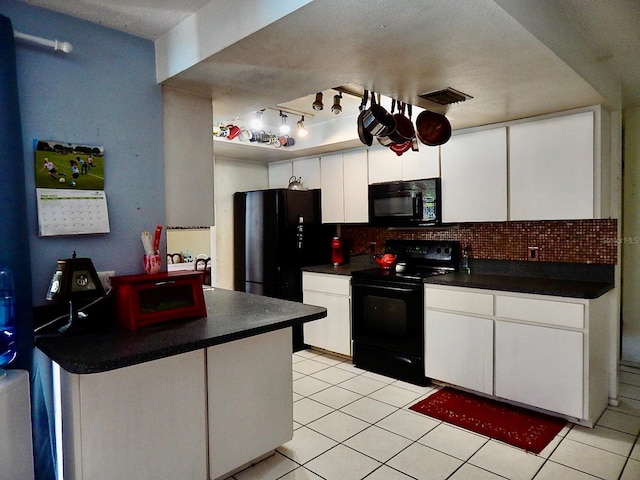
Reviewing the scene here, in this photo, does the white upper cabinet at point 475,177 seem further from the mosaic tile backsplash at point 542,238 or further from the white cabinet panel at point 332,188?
the white cabinet panel at point 332,188

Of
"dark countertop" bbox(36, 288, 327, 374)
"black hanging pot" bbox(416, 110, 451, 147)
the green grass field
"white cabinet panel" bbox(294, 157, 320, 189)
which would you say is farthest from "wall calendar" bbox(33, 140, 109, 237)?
"white cabinet panel" bbox(294, 157, 320, 189)

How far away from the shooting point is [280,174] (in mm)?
4746

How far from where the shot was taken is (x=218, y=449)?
1.99 m

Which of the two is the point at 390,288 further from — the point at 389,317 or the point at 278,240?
the point at 278,240

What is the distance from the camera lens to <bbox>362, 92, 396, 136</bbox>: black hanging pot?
2365mm

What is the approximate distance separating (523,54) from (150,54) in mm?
1772

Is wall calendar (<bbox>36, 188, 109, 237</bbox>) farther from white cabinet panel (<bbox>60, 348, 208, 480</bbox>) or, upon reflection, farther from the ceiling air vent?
the ceiling air vent

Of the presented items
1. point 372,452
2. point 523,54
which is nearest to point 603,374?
point 372,452

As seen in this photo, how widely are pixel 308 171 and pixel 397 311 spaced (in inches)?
73.0

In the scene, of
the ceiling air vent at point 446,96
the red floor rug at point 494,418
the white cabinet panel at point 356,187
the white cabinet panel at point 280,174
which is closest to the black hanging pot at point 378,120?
the ceiling air vent at point 446,96

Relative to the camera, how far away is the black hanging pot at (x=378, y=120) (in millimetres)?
2365

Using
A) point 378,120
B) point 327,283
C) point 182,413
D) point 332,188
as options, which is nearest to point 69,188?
point 182,413

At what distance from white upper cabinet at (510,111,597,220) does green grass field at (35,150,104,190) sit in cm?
264

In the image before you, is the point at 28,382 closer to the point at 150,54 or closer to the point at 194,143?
the point at 194,143
